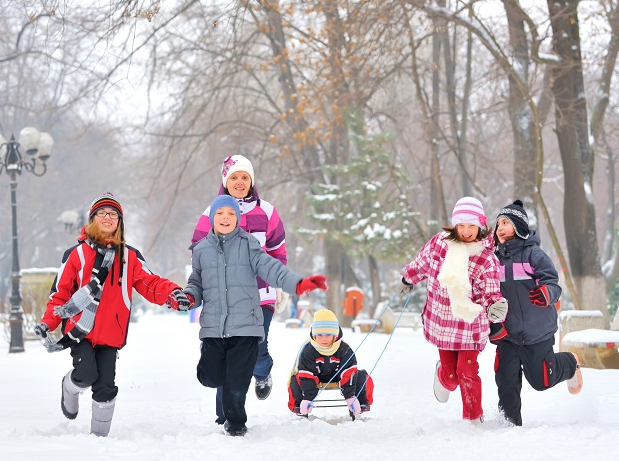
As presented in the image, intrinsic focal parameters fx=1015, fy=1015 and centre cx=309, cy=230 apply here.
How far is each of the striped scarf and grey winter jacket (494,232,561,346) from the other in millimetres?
2793

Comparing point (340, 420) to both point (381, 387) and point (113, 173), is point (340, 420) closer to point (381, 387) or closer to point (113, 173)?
point (381, 387)

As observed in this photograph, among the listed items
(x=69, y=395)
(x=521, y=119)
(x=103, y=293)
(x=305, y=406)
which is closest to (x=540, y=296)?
(x=305, y=406)

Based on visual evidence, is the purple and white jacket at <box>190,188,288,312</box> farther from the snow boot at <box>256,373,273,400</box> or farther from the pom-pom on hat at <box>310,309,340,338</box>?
the snow boot at <box>256,373,273,400</box>

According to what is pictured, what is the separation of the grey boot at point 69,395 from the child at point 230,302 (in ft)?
2.65

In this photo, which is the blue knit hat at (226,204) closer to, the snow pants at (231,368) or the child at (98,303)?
the child at (98,303)

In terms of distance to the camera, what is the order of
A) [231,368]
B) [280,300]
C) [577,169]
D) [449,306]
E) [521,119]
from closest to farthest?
[231,368]
[449,306]
[280,300]
[577,169]
[521,119]

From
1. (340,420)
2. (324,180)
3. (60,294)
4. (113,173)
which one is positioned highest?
(113,173)

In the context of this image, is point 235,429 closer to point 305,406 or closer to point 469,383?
point 305,406

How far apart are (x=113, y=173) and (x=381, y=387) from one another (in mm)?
48452

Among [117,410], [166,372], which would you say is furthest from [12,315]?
[117,410]

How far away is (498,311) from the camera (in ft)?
22.2

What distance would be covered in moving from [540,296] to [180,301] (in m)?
2.40

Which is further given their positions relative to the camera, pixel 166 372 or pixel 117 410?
pixel 166 372

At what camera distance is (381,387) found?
9.86 meters
